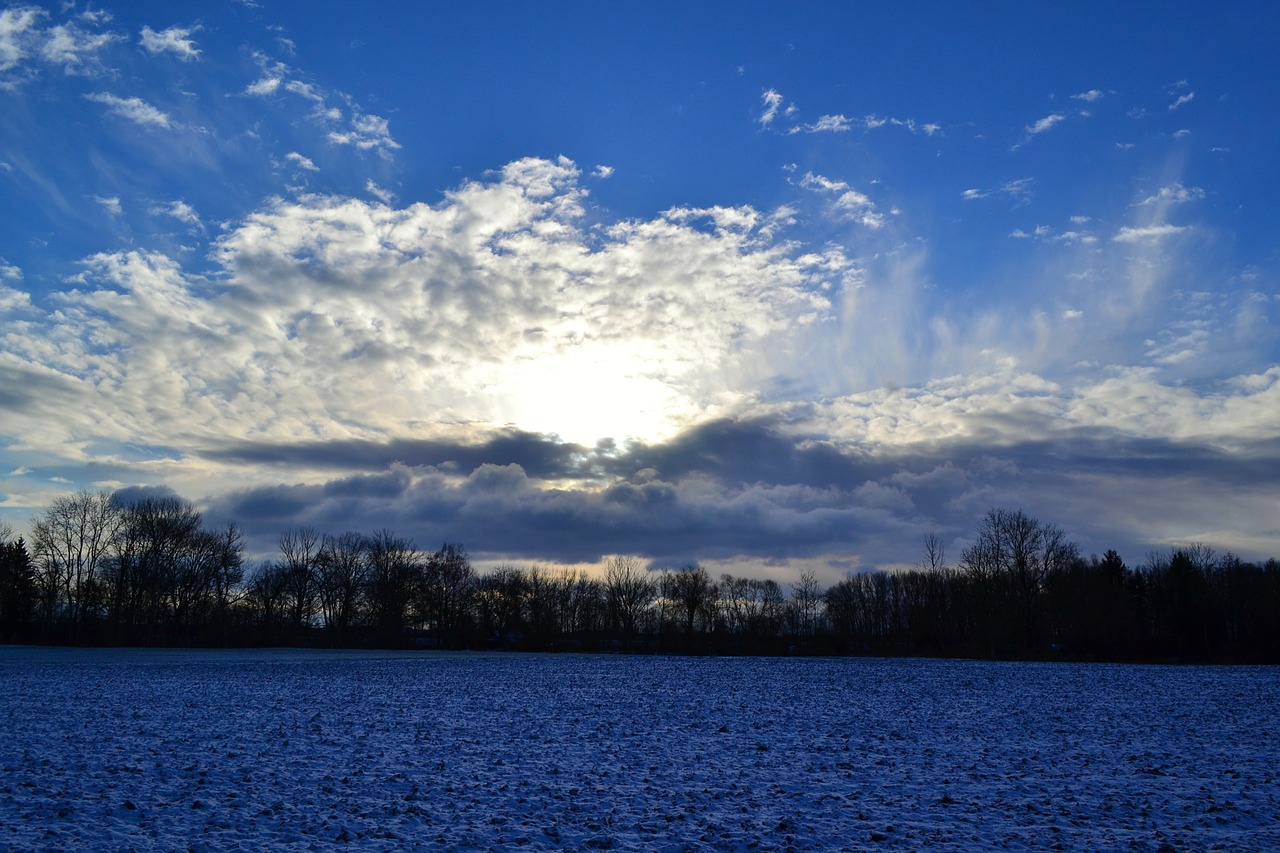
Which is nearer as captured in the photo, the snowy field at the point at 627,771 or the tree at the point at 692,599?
the snowy field at the point at 627,771

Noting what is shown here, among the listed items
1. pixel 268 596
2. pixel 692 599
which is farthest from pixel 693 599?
pixel 268 596

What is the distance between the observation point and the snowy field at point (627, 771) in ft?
34.7

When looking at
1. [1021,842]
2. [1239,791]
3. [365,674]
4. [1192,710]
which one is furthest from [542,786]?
[365,674]

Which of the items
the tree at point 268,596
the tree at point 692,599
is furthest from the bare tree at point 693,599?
the tree at point 268,596

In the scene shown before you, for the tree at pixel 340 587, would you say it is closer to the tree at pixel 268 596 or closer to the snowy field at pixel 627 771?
the tree at pixel 268 596

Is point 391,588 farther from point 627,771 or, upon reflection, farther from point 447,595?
point 627,771

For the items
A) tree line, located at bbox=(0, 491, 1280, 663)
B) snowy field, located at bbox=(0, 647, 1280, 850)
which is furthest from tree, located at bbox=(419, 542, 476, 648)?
snowy field, located at bbox=(0, 647, 1280, 850)

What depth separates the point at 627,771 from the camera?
14844mm

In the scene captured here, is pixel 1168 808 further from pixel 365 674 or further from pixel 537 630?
pixel 537 630

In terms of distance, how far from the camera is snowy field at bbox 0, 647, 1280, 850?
34.7 feet

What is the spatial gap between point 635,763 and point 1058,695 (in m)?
22.5

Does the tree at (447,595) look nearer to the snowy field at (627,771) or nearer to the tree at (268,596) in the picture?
the tree at (268,596)

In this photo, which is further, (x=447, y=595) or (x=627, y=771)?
(x=447, y=595)

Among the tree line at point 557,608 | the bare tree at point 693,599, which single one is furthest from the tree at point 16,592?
the bare tree at point 693,599
